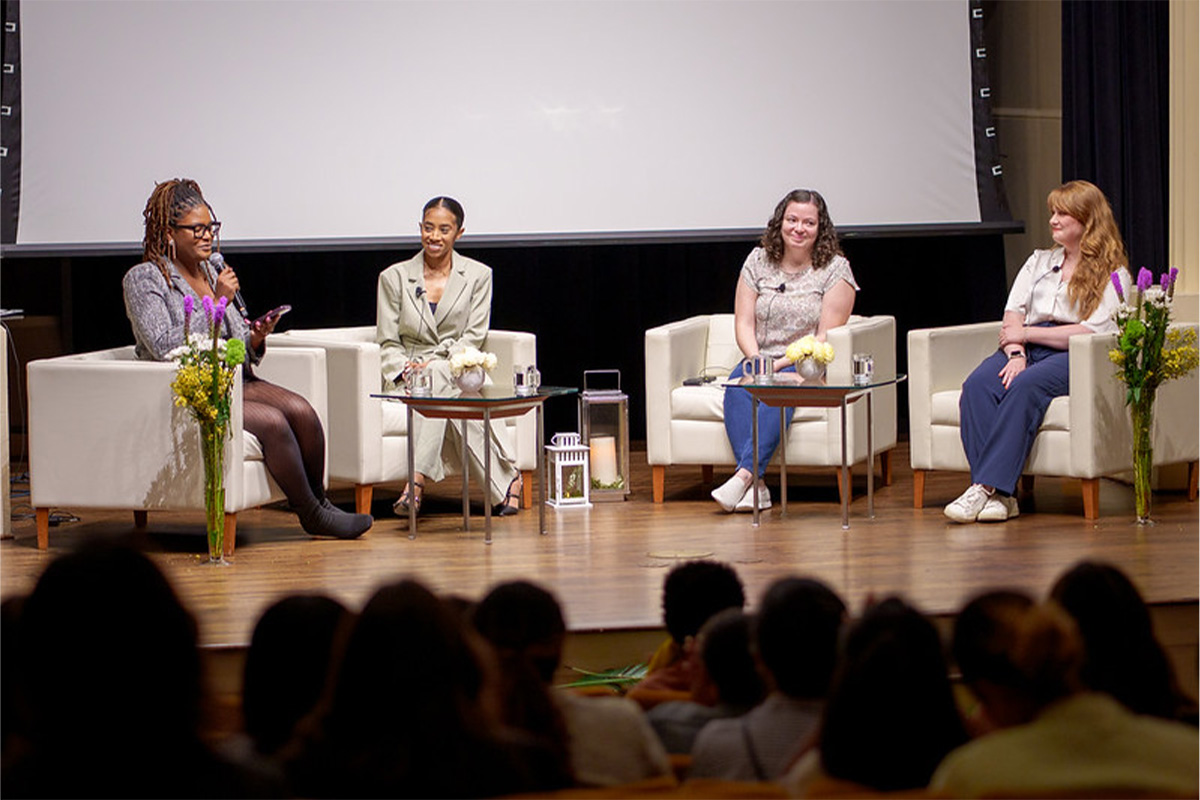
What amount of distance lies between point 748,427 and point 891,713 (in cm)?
390

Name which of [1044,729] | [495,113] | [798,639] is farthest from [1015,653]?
[495,113]

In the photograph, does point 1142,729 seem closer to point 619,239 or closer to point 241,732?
point 241,732

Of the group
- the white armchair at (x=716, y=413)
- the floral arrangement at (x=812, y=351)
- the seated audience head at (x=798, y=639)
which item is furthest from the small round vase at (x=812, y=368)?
the seated audience head at (x=798, y=639)

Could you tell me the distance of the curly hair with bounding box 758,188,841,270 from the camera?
611cm

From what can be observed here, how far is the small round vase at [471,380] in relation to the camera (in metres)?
5.44

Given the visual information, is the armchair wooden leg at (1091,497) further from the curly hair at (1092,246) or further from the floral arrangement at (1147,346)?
the curly hair at (1092,246)

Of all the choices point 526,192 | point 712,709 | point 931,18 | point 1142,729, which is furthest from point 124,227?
point 1142,729

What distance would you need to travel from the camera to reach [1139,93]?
683 centimetres

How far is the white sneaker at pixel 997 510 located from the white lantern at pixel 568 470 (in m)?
1.49

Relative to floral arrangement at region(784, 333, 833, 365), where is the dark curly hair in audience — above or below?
below

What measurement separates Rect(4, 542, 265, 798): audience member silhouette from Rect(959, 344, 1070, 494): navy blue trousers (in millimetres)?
4112

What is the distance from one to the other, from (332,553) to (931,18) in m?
4.03

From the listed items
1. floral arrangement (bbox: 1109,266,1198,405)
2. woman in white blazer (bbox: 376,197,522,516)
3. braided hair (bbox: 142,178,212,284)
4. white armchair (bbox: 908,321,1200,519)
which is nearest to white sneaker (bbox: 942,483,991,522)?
white armchair (bbox: 908,321,1200,519)

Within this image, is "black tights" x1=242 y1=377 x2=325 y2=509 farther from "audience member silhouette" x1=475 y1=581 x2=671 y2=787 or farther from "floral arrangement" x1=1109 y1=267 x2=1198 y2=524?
"audience member silhouette" x1=475 y1=581 x2=671 y2=787
